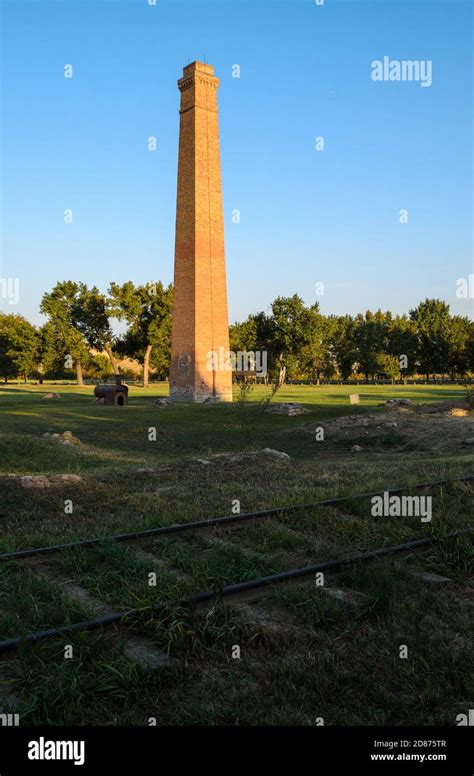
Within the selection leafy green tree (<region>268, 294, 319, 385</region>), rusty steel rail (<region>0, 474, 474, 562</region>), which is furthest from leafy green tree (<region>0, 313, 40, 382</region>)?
rusty steel rail (<region>0, 474, 474, 562</region>)

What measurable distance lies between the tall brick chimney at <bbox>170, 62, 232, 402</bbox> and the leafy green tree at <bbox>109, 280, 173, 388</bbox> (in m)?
29.9

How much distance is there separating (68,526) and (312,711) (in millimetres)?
4886

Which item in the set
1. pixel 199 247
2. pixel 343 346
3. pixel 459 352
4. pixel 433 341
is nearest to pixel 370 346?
pixel 343 346

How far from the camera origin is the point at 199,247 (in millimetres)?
35531

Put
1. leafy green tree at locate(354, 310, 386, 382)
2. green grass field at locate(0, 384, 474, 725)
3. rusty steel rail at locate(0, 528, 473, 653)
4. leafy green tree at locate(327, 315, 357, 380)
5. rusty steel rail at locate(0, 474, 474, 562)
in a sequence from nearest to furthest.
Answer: green grass field at locate(0, 384, 474, 725) → rusty steel rail at locate(0, 528, 473, 653) → rusty steel rail at locate(0, 474, 474, 562) → leafy green tree at locate(354, 310, 386, 382) → leafy green tree at locate(327, 315, 357, 380)

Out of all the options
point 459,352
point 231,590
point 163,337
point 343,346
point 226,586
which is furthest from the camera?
point 343,346

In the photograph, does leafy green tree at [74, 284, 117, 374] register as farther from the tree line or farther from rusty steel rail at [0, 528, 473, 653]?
rusty steel rail at [0, 528, 473, 653]

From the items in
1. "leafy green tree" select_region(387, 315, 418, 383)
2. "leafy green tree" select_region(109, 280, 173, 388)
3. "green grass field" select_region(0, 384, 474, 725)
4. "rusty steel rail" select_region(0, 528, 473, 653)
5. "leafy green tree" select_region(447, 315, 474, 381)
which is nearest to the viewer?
"green grass field" select_region(0, 384, 474, 725)

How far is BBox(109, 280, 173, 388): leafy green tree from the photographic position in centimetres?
6662

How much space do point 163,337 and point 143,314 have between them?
13.3ft

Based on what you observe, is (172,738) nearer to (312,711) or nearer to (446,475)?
(312,711)

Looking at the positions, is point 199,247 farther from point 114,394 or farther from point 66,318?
point 66,318

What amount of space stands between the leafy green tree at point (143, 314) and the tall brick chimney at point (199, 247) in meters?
29.9

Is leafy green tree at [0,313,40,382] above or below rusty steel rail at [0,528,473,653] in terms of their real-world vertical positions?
above
